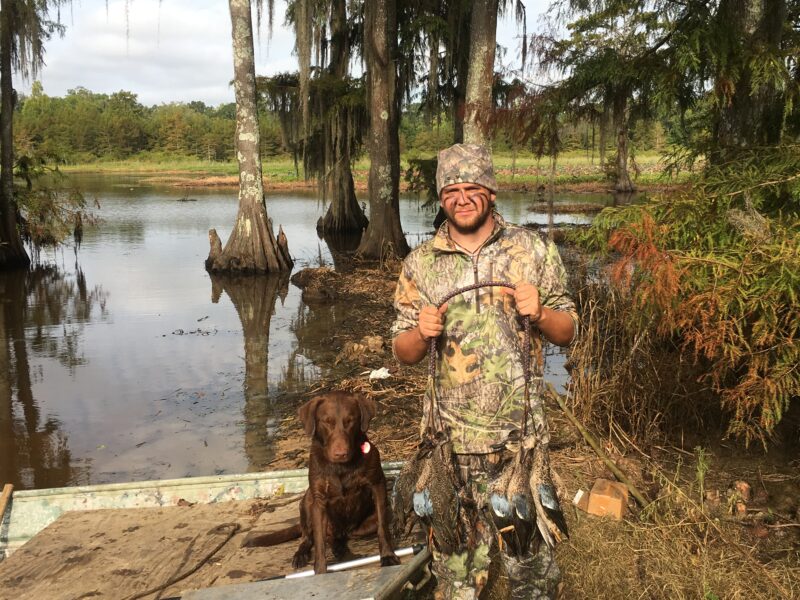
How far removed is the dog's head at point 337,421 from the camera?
3.23 metres

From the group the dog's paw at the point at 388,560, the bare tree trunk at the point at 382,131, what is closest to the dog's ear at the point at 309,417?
the dog's paw at the point at 388,560

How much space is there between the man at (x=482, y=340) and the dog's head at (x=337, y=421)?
1.66 ft

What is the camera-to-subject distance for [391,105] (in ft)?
56.7

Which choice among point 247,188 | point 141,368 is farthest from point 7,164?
point 141,368

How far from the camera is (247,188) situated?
53.3 feet

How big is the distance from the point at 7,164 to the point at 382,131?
9.41 m

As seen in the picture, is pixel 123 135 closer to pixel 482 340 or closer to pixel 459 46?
pixel 459 46

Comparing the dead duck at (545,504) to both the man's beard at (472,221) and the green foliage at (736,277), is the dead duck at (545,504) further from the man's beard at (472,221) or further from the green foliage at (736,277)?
the green foliage at (736,277)

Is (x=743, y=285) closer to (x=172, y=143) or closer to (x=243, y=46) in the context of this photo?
(x=243, y=46)

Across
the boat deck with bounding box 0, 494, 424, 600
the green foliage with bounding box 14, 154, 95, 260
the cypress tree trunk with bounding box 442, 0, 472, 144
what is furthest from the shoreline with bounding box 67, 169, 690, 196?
the boat deck with bounding box 0, 494, 424, 600

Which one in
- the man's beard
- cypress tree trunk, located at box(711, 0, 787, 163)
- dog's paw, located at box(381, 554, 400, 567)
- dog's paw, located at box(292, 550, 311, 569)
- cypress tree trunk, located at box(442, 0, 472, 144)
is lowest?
dog's paw, located at box(292, 550, 311, 569)

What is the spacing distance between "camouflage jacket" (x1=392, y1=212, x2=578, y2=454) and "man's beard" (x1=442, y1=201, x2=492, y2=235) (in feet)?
0.25

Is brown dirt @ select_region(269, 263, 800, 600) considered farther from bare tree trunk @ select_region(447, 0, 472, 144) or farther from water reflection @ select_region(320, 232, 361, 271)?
bare tree trunk @ select_region(447, 0, 472, 144)

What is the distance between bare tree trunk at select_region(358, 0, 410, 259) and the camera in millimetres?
16766
